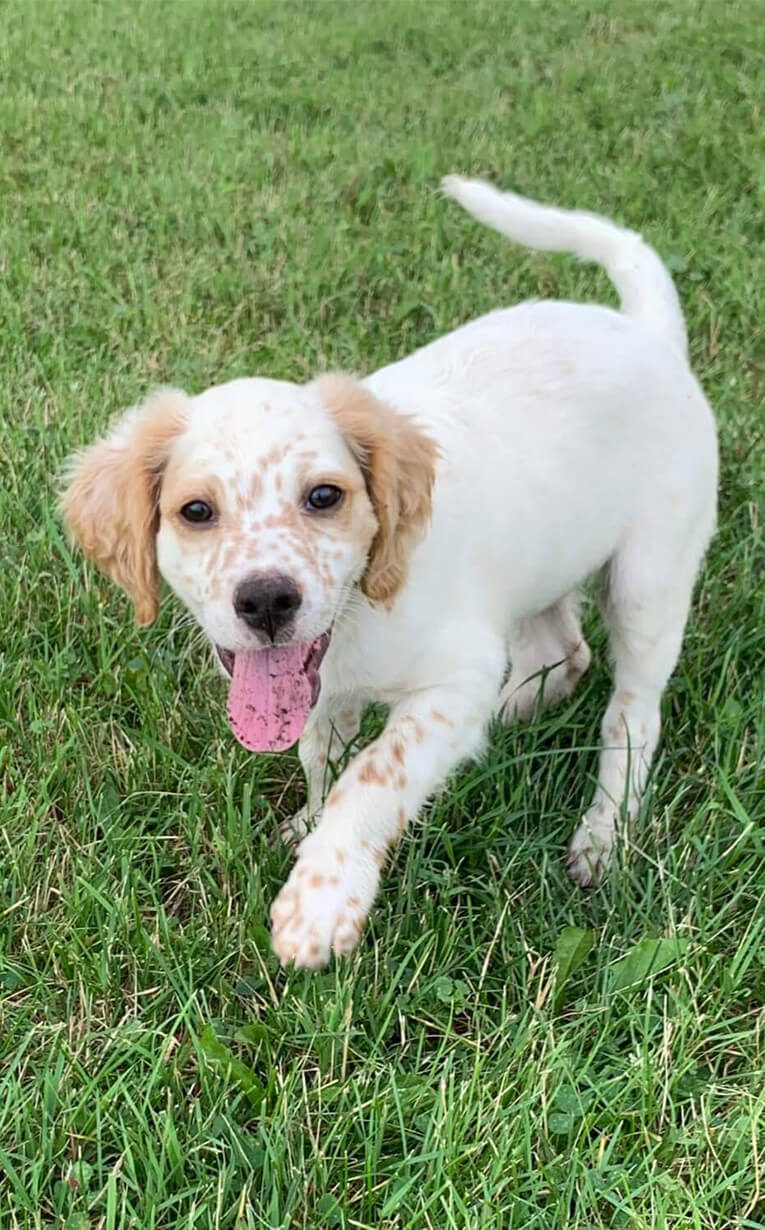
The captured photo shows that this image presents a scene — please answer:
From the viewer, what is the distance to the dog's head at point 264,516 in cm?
217

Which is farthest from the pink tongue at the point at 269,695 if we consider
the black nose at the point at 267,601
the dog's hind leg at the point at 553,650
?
the dog's hind leg at the point at 553,650

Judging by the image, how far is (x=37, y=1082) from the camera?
2004 millimetres

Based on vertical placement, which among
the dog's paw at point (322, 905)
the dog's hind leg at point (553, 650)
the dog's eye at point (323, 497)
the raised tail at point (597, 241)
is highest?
the raised tail at point (597, 241)

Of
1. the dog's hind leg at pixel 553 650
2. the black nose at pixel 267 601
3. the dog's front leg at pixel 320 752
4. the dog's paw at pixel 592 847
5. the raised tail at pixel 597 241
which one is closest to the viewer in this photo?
the black nose at pixel 267 601

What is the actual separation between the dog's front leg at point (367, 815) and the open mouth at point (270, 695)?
0.17 metres

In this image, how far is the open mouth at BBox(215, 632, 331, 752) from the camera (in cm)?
228

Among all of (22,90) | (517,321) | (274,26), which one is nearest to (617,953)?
(517,321)

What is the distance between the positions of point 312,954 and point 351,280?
3606 mm

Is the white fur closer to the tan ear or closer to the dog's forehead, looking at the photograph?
the tan ear

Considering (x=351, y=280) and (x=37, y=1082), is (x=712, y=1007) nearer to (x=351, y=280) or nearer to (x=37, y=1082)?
(x=37, y=1082)

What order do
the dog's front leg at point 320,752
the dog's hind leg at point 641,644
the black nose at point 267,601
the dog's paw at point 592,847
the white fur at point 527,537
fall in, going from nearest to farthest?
1. the black nose at point 267,601
2. the white fur at point 527,537
3. the dog's paw at point 592,847
4. the dog's front leg at point 320,752
5. the dog's hind leg at point 641,644

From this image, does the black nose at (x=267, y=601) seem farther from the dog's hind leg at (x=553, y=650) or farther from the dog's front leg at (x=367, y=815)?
the dog's hind leg at (x=553, y=650)

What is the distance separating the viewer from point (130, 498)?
2.46 meters

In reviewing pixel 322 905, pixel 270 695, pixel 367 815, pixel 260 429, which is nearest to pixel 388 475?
pixel 260 429
